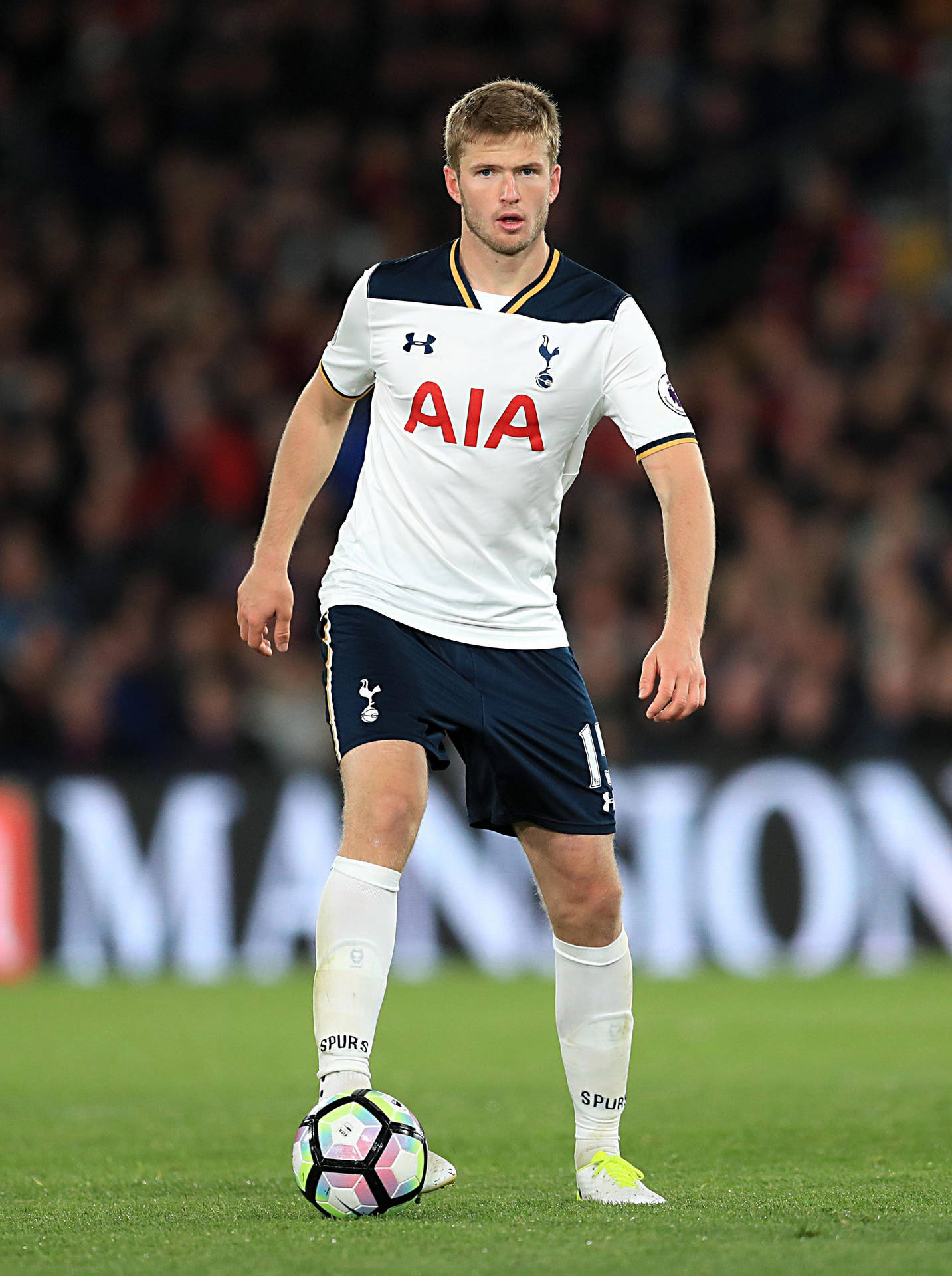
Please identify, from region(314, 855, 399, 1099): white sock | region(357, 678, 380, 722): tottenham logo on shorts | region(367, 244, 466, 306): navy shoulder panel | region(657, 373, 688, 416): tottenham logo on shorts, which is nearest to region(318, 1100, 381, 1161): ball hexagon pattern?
region(314, 855, 399, 1099): white sock

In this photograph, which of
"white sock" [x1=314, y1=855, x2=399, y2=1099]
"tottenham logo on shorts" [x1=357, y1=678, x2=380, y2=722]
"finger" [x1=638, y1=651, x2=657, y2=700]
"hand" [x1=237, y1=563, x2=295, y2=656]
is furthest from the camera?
"hand" [x1=237, y1=563, x2=295, y2=656]

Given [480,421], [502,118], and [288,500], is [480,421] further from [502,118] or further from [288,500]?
[502,118]

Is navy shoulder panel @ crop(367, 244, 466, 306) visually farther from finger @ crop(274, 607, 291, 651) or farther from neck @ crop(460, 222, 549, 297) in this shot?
finger @ crop(274, 607, 291, 651)

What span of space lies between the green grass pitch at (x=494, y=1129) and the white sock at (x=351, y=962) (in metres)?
0.32

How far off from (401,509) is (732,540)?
8.15 m

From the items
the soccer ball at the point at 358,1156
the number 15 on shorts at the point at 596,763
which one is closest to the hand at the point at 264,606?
the number 15 on shorts at the point at 596,763

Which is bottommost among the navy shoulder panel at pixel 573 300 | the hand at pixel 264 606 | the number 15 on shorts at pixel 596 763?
the number 15 on shorts at pixel 596 763

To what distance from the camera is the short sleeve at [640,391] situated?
446 cm

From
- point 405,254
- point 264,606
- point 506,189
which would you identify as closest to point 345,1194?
point 264,606

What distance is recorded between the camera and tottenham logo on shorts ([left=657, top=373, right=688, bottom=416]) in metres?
4.49

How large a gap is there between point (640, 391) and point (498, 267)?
411 millimetres

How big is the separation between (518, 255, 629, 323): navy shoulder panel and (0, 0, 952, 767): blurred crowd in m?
6.58

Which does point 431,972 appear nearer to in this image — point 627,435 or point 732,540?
point 732,540

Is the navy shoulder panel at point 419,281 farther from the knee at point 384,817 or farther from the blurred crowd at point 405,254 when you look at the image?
the blurred crowd at point 405,254
